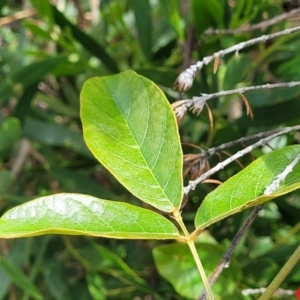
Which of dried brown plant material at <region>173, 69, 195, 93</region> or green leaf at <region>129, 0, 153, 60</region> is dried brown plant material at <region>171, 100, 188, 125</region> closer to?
dried brown plant material at <region>173, 69, 195, 93</region>

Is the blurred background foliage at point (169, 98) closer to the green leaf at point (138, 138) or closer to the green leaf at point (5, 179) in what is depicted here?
the green leaf at point (5, 179)

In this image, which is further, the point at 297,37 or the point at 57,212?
the point at 297,37

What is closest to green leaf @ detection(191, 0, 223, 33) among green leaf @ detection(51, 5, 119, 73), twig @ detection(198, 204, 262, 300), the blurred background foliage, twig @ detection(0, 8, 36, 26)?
the blurred background foliage

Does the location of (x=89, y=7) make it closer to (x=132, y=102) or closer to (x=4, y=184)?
(x=4, y=184)

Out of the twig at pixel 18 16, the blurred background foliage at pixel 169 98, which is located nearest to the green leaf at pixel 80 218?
the blurred background foliage at pixel 169 98

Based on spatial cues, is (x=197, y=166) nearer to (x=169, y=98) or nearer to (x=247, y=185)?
(x=247, y=185)

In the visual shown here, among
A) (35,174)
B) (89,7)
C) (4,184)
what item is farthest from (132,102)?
(89,7)

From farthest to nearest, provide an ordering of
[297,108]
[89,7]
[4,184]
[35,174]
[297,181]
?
[89,7]
[35,174]
[4,184]
[297,108]
[297,181]

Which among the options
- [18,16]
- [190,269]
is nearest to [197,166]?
[190,269]
